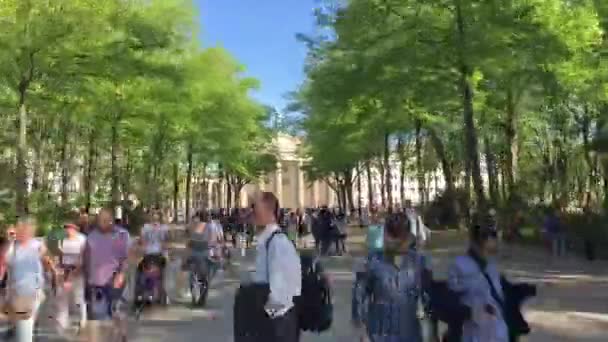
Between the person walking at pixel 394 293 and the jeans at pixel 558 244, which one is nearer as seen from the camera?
the person walking at pixel 394 293

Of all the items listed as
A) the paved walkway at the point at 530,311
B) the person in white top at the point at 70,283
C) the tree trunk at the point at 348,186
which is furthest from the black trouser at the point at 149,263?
the tree trunk at the point at 348,186

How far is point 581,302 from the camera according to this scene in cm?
1438

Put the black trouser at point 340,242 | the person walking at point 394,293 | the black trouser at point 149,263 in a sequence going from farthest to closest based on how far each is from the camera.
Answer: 1. the black trouser at point 340,242
2. the black trouser at point 149,263
3. the person walking at point 394,293

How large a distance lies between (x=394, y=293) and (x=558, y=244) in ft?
66.6

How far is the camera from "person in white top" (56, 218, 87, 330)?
36.5ft

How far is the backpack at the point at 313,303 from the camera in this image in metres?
5.12

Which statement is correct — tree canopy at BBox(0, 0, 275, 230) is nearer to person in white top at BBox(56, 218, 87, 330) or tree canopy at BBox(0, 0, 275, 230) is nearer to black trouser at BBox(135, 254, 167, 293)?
black trouser at BBox(135, 254, 167, 293)

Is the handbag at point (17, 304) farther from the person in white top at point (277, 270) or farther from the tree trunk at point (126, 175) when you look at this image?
the tree trunk at point (126, 175)

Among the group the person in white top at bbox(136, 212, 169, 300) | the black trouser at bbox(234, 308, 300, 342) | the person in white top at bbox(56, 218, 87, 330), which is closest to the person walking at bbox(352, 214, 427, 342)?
the black trouser at bbox(234, 308, 300, 342)

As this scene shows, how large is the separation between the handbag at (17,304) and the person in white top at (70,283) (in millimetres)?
2227

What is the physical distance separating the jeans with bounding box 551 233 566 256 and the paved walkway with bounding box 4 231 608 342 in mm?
2605

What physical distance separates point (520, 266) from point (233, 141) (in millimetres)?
26501

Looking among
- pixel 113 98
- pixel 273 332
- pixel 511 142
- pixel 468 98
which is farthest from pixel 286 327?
pixel 113 98

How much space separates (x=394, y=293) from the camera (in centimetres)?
642
